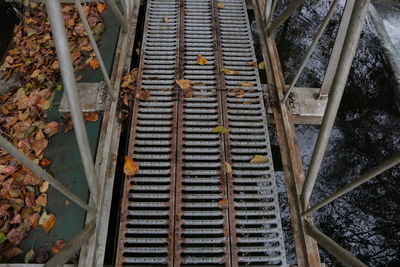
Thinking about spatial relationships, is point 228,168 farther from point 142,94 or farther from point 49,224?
point 49,224

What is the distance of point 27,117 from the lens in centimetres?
326

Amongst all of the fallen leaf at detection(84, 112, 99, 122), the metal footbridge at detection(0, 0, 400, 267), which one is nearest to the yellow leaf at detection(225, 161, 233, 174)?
the metal footbridge at detection(0, 0, 400, 267)

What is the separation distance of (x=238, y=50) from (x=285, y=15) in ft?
2.13

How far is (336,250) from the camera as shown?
183 cm

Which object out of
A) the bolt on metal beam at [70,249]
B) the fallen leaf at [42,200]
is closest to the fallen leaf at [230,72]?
the bolt on metal beam at [70,249]

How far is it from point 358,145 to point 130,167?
8.71ft

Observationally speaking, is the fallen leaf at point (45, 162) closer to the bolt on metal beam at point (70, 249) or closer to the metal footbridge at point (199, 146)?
the metal footbridge at point (199, 146)

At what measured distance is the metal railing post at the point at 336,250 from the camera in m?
1.67

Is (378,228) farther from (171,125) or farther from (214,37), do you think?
(214,37)

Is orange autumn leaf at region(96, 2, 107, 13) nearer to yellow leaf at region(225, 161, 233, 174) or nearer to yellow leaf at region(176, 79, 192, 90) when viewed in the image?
yellow leaf at region(176, 79, 192, 90)

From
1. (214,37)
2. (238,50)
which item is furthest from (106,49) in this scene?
(238,50)

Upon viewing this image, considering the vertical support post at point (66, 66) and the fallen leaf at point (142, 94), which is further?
the fallen leaf at point (142, 94)

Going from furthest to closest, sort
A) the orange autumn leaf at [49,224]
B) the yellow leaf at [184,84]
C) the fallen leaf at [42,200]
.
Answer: the yellow leaf at [184,84] → the fallen leaf at [42,200] → the orange autumn leaf at [49,224]

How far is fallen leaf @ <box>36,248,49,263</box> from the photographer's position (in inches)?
95.3
